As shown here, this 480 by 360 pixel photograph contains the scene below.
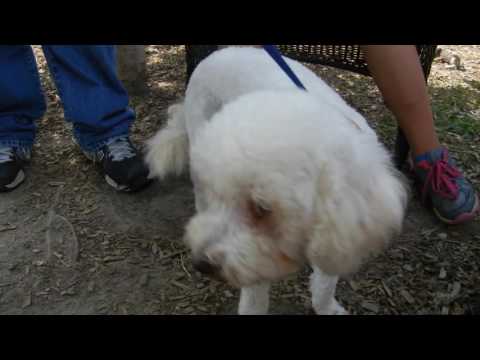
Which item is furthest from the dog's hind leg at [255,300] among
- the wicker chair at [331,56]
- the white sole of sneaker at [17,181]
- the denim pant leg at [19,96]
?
the denim pant leg at [19,96]

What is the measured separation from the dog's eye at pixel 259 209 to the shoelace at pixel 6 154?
1.50 metres

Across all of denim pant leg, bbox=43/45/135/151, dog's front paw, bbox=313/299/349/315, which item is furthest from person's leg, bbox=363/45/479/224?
denim pant leg, bbox=43/45/135/151

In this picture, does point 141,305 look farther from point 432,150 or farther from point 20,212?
point 432,150

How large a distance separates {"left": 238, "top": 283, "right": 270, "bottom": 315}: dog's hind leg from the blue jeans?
1.16 meters

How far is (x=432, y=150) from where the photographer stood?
6.15 ft

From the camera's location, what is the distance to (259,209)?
1.05 meters

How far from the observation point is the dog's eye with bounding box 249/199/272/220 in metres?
1.03

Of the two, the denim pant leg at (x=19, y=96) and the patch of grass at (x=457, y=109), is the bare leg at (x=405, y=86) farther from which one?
the denim pant leg at (x=19, y=96)

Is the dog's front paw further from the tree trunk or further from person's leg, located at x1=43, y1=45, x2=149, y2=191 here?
the tree trunk

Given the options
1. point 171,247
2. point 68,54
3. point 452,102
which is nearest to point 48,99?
point 68,54

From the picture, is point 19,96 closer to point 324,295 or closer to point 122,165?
point 122,165

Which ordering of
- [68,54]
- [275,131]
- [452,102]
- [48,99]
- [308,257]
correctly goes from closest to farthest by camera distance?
[275,131], [308,257], [68,54], [452,102], [48,99]

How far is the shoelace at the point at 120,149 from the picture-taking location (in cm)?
213

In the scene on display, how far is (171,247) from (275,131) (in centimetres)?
95
